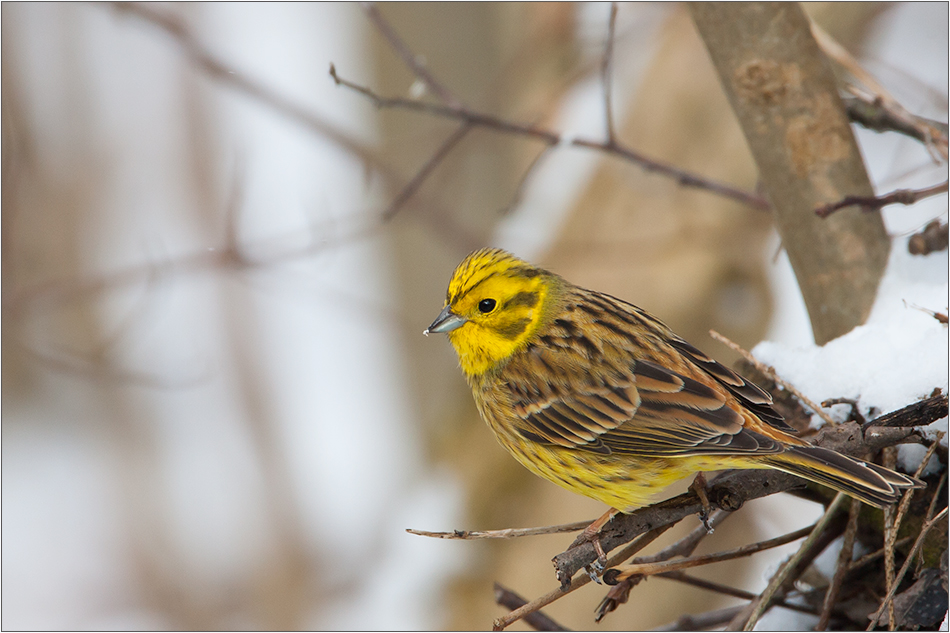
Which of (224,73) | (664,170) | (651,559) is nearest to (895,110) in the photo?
(664,170)

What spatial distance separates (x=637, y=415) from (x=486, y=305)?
65 cm

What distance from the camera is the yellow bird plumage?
8.53 ft

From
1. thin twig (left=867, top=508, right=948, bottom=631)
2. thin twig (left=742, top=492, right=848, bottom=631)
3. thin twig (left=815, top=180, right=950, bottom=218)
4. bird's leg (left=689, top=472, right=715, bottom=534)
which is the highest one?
thin twig (left=815, top=180, right=950, bottom=218)

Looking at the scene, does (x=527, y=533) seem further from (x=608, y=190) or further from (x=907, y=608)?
(x=608, y=190)

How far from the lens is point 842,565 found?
2359 mm

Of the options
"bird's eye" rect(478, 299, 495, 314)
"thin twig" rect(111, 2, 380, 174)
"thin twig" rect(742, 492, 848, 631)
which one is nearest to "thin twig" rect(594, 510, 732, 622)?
"thin twig" rect(742, 492, 848, 631)

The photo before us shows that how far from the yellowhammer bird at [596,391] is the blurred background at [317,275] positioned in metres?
1.87

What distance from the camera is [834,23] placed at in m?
5.55

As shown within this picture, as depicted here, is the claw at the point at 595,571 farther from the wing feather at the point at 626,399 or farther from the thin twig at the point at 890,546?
the thin twig at the point at 890,546

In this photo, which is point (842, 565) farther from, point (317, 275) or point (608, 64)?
point (317, 275)

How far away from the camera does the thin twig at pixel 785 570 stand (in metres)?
2.29

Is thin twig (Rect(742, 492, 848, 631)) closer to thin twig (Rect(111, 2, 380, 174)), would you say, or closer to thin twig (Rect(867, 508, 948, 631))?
thin twig (Rect(867, 508, 948, 631))

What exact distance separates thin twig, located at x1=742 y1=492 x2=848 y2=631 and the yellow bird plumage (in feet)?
0.72

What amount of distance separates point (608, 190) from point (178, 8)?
151 inches
